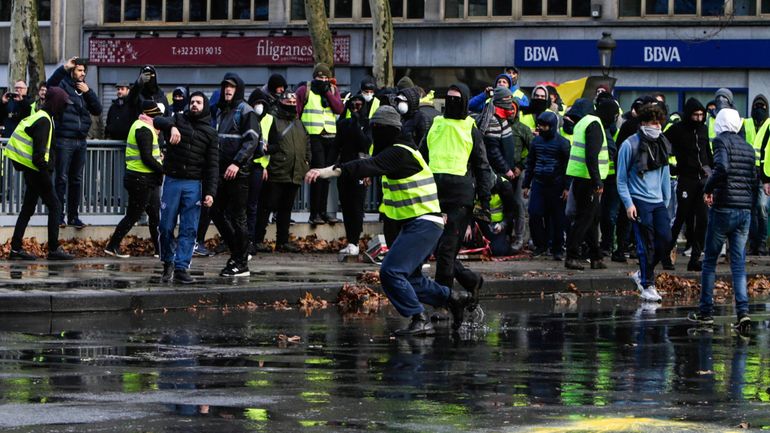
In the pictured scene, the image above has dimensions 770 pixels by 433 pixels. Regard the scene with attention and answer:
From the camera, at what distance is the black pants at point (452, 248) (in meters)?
14.4

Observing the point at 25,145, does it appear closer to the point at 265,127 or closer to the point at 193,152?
the point at 265,127

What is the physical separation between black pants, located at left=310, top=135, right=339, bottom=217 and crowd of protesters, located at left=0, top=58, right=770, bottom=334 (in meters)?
0.02

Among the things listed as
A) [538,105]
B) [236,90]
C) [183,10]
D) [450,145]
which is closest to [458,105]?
[450,145]

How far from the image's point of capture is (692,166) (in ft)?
65.5

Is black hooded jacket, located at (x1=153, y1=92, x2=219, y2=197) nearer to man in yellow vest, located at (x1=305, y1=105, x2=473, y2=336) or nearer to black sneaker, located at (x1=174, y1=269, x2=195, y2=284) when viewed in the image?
black sneaker, located at (x1=174, y1=269, x2=195, y2=284)

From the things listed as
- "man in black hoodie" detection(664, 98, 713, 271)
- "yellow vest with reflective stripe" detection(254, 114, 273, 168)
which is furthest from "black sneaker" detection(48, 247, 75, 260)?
"man in black hoodie" detection(664, 98, 713, 271)

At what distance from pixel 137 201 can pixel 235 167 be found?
2.52m

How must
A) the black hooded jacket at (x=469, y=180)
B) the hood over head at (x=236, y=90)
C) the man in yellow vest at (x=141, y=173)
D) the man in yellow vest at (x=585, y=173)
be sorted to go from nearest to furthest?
→ 1. the black hooded jacket at (x=469, y=180)
2. the hood over head at (x=236, y=90)
3. the man in yellow vest at (x=585, y=173)
4. the man in yellow vest at (x=141, y=173)

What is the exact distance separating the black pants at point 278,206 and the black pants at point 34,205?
110 inches

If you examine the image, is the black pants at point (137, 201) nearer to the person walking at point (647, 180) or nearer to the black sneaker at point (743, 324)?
the person walking at point (647, 180)

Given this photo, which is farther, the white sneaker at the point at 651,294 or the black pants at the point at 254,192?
the black pants at the point at 254,192

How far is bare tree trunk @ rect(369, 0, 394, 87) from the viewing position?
3750 cm

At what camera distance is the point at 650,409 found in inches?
367

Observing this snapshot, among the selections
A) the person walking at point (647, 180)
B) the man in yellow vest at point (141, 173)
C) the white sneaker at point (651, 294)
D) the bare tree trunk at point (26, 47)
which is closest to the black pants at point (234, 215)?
the man in yellow vest at point (141, 173)
